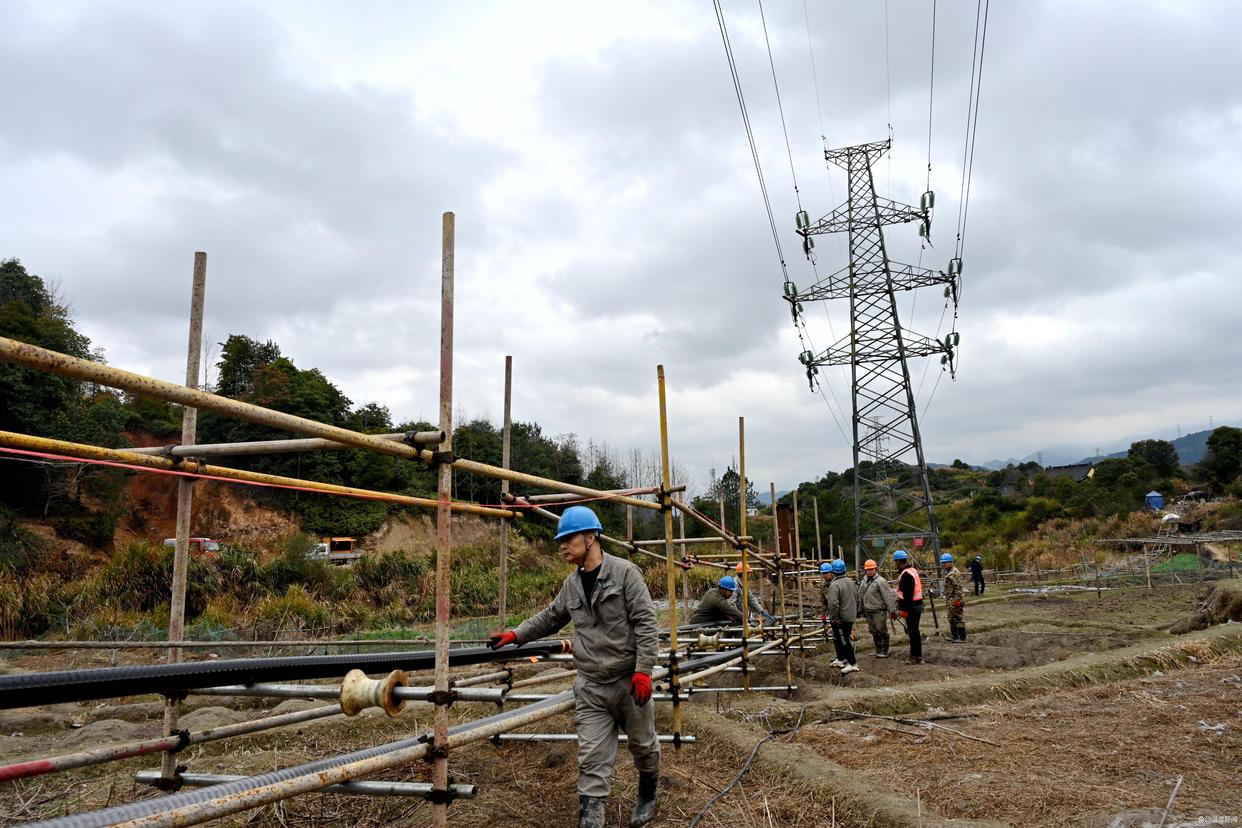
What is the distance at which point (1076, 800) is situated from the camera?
448 cm

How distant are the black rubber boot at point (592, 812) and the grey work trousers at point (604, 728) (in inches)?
1.2

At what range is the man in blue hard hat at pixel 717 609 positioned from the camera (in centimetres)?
1004

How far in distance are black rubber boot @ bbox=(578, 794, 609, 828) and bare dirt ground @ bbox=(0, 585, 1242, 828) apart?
751 millimetres

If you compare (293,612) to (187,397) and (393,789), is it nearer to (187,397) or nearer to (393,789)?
(393,789)

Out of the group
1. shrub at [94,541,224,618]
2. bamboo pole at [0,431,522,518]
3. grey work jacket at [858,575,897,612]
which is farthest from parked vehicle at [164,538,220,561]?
bamboo pole at [0,431,522,518]

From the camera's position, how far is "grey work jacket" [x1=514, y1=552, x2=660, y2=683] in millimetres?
4195

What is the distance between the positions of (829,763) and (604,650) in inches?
87.2

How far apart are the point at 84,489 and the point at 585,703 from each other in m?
24.8

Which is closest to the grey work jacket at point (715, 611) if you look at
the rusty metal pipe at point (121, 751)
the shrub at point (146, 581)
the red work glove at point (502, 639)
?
the red work glove at point (502, 639)

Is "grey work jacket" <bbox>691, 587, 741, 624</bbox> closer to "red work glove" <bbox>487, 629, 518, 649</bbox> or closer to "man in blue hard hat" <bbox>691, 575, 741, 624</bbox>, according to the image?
"man in blue hard hat" <bbox>691, 575, 741, 624</bbox>

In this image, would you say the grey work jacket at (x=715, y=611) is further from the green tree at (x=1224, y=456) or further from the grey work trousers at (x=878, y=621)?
the green tree at (x=1224, y=456)

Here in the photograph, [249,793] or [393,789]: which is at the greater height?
[249,793]

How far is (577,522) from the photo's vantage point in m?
4.47

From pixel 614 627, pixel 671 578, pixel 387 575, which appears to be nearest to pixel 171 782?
pixel 614 627
